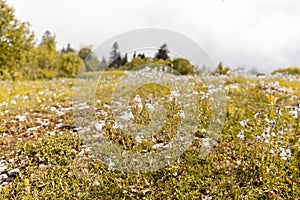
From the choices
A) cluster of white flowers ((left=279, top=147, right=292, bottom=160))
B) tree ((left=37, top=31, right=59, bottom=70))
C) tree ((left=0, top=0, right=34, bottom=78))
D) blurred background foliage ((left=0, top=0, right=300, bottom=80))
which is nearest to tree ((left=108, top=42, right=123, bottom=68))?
blurred background foliage ((left=0, top=0, right=300, bottom=80))

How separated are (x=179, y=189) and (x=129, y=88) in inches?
210

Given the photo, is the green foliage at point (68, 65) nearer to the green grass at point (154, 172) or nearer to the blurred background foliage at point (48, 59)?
the blurred background foliage at point (48, 59)

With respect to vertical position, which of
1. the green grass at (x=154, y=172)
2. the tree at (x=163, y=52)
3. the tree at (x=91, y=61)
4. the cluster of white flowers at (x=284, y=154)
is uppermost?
the tree at (x=163, y=52)

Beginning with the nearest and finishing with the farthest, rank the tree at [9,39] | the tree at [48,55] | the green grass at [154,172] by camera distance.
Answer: the green grass at [154,172] → the tree at [9,39] → the tree at [48,55]

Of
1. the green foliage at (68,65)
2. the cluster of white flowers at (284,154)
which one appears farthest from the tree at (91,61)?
the green foliage at (68,65)

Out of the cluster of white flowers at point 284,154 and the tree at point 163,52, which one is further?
the tree at point 163,52

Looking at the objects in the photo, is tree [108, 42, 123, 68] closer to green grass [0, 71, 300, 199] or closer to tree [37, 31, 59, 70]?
green grass [0, 71, 300, 199]

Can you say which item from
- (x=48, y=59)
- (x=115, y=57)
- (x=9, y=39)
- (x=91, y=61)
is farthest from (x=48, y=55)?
(x=115, y=57)

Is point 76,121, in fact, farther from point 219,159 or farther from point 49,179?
point 219,159

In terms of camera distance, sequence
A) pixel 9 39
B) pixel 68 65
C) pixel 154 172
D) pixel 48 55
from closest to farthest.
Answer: pixel 154 172 < pixel 9 39 < pixel 68 65 < pixel 48 55

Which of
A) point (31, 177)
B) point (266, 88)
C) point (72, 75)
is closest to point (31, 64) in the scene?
point (72, 75)

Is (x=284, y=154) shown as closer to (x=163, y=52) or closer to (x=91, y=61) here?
(x=163, y=52)

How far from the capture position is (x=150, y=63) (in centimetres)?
529

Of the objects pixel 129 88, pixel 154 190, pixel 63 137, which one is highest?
pixel 129 88
